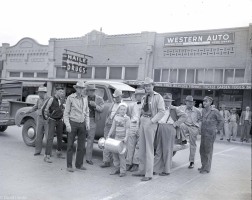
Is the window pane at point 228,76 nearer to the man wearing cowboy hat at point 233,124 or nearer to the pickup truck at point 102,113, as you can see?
the man wearing cowboy hat at point 233,124

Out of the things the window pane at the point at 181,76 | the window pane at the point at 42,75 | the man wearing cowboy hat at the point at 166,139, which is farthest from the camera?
the window pane at the point at 42,75

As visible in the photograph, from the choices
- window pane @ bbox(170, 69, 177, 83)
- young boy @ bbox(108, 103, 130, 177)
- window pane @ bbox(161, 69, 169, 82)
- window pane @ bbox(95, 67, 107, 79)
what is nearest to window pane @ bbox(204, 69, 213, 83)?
window pane @ bbox(170, 69, 177, 83)

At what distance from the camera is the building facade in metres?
18.7

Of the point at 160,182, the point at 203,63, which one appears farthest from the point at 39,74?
the point at 160,182

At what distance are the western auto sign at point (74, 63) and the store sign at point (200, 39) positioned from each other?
21.5ft

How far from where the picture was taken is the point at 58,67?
26.8m

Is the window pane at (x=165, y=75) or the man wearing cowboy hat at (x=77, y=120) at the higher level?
the window pane at (x=165, y=75)

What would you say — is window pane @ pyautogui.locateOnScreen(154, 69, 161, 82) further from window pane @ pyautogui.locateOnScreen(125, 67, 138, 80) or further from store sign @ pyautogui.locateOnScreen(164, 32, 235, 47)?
store sign @ pyautogui.locateOnScreen(164, 32, 235, 47)

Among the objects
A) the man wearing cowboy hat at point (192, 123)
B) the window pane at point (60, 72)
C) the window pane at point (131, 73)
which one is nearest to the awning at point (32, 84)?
the window pane at point (60, 72)

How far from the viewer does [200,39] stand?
19750mm

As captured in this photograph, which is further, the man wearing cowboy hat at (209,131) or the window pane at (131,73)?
the window pane at (131,73)

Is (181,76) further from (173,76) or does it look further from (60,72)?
(60,72)

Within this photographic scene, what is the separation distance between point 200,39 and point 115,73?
7.13 m

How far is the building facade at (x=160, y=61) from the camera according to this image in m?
18.7
